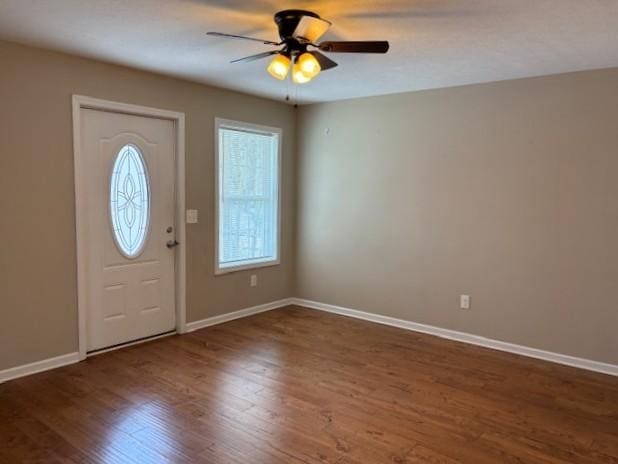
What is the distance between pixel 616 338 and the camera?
11.7 ft

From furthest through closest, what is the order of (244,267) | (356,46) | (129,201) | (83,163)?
(244,267), (129,201), (83,163), (356,46)

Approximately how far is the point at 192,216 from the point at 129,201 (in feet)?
2.15

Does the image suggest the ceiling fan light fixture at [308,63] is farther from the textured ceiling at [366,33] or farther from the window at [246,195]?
the window at [246,195]

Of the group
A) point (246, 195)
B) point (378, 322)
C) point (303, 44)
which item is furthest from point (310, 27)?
point (378, 322)

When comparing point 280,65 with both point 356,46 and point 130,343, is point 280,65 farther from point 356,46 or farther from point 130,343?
point 130,343

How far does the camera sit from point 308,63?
97.7 inches

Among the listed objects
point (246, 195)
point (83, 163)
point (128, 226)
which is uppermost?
point (83, 163)

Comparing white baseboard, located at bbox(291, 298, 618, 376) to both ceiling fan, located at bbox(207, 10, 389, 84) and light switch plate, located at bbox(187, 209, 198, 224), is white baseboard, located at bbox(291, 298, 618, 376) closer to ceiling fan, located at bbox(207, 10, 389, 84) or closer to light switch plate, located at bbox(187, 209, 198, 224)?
light switch plate, located at bbox(187, 209, 198, 224)

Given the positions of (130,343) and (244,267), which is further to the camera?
(244,267)

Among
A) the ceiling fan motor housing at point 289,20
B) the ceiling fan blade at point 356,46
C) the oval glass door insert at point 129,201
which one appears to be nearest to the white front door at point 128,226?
the oval glass door insert at point 129,201

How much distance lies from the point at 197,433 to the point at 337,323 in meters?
2.43

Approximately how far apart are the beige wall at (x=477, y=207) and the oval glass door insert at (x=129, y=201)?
6.65 feet

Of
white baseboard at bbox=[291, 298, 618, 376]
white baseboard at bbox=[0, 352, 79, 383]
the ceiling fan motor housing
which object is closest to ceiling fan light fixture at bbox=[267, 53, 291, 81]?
the ceiling fan motor housing

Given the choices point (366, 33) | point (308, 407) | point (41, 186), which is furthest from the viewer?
point (41, 186)
